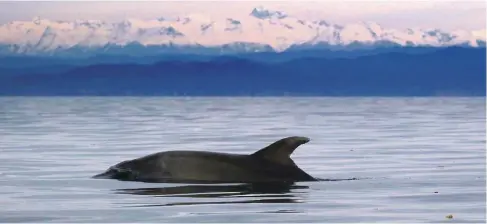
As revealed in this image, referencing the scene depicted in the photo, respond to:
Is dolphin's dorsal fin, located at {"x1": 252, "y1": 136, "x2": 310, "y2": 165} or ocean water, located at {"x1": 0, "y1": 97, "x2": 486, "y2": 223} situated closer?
ocean water, located at {"x1": 0, "y1": 97, "x2": 486, "y2": 223}

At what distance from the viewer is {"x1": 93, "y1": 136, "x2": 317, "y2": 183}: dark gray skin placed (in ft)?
72.5

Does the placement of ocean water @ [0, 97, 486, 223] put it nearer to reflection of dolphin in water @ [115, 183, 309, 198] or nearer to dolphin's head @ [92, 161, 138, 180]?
reflection of dolphin in water @ [115, 183, 309, 198]

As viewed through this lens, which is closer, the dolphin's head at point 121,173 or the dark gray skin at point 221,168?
the dark gray skin at point 221,168

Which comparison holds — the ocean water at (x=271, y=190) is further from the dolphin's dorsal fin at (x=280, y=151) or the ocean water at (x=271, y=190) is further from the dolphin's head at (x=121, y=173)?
the dolphin's dorsal fin at (x=280, y=151)

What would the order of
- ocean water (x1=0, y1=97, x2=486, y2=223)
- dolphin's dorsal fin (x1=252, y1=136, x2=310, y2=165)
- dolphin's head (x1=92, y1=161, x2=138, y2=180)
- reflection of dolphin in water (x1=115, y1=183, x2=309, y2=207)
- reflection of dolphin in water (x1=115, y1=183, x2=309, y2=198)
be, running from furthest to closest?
dolphin's head (x1=92, y1=161, x2=138, y2=180)
dolphin's dorsal fin (x1=252, y1=136, x2=310, y2=165)
reflection of dolphin in water (x1=115, y1=183, x2=309, y2=198)
reflection of dolphin in water (x1=115, y1=183, x2=309, y2=207)
ocean water (x1=0, y1=97, x2=486, y2=223)

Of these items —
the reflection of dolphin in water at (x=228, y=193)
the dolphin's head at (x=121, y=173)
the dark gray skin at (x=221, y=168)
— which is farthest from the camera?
the dolphin's head at (x=121, y=173)

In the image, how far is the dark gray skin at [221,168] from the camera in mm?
22094

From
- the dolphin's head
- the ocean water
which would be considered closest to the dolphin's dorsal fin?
the ocean water

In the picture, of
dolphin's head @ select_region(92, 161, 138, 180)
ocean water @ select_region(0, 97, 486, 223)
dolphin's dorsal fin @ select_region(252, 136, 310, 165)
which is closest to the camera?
ocean water @ select_region(0, 97, 486, 223)

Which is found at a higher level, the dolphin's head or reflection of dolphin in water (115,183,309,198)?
the dolphin's head

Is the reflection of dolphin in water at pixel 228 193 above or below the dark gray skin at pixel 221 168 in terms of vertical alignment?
below

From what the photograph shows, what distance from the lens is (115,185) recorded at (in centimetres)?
2164

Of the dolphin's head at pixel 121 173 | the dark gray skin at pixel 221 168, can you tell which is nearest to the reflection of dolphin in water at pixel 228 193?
the dark gray skin at pixel 221 168

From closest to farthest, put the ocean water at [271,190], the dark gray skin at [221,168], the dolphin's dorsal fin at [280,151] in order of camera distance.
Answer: the ocean water at [271,190]
the dark gray skin at [221,168]
the dolphin's dorsal fin at [280,151]
